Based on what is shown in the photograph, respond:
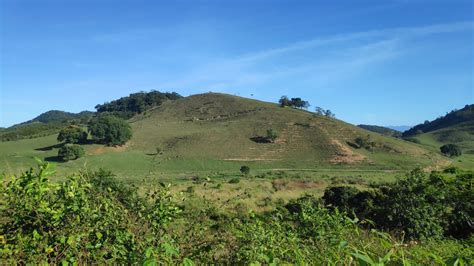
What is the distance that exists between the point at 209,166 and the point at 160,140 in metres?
23.1

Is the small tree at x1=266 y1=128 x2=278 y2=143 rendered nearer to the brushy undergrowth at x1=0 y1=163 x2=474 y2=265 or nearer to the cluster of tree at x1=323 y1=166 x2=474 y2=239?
the cluster of tree at x1=323 y1=166 x2=474 y2=239

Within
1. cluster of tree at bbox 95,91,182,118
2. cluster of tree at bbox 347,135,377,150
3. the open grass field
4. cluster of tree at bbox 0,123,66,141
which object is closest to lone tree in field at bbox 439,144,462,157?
the open grass field

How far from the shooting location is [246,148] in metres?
94.4

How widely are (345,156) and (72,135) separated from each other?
60706 mm

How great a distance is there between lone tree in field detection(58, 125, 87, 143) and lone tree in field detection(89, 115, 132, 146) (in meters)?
2.31

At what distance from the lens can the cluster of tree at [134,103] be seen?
164 meters

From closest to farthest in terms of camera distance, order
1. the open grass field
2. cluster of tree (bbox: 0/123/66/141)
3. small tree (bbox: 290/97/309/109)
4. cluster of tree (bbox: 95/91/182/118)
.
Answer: the open grass field, cluster of tree (bbox: 0/123/66/141), small tree (bbox: 290/97/309/109), cluster of tree (bbox: 95/91/182/118)

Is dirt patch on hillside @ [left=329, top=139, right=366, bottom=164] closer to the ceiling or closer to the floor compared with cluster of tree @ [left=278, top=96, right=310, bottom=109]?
closer to the floor

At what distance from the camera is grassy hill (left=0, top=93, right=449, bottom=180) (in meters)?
83.2

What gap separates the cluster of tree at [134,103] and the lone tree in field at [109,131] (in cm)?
6032

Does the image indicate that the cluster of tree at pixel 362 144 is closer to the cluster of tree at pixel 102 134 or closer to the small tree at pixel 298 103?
the small tree at pixel 298 103

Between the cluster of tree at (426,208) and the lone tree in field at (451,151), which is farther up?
the lone tree in field at (451,151)

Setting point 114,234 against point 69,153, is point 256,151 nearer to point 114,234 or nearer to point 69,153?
point 69,153

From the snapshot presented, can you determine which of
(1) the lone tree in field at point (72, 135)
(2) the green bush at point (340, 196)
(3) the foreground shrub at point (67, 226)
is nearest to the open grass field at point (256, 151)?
(1) the lone tree in field at point (72, 135)
